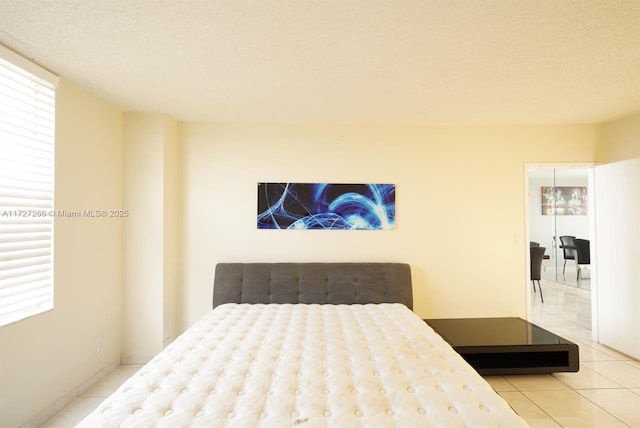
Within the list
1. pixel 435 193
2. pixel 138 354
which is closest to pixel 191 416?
pixel 138 354

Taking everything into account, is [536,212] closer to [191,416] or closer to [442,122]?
[442,122]

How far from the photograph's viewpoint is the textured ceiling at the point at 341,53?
5.30 feet

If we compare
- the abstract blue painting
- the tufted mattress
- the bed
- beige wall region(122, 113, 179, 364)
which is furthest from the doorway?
beige wall region(122, 113, 179, 364)

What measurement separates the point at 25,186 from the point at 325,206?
95.0 inches

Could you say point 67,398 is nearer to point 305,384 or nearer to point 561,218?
point 305,384

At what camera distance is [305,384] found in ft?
5.17

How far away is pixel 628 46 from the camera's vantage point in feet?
6.34

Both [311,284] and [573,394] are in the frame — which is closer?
[573,394]

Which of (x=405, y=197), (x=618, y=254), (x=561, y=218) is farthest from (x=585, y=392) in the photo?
(x=561, y=218)

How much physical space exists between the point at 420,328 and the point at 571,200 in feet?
17.6

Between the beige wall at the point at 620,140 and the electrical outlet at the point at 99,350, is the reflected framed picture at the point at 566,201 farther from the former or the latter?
the electrical outlet at the point at 99,350

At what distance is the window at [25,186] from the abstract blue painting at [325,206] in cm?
175

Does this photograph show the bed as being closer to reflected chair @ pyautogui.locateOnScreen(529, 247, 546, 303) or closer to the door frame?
the door frame

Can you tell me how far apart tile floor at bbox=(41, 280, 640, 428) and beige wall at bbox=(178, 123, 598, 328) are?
0.78m
